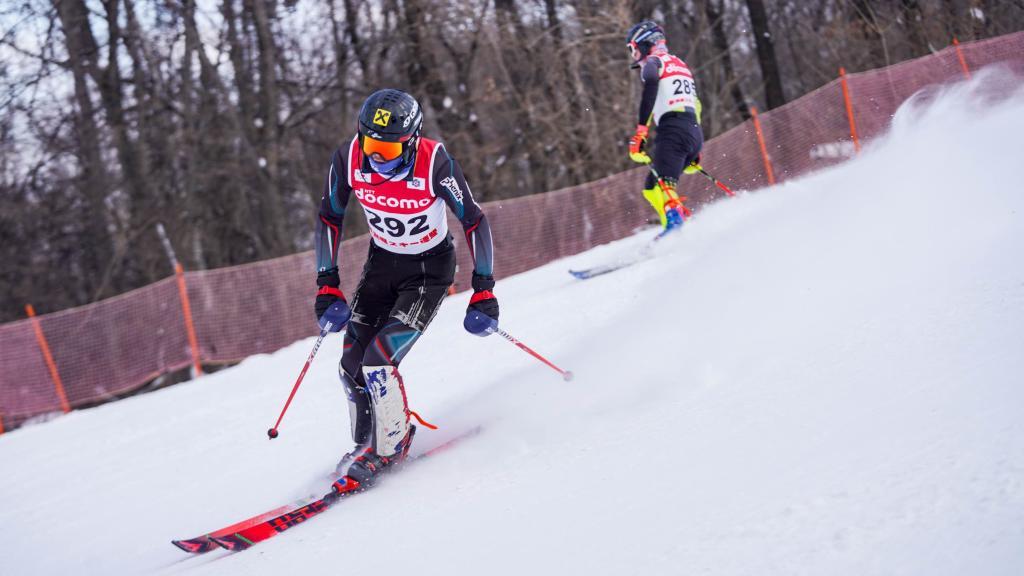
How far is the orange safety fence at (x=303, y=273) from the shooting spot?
31.0 ft

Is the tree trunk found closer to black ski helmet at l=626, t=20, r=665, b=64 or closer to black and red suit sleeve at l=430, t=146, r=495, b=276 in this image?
black ski helmet at l=626, t=20, r=665, b=64

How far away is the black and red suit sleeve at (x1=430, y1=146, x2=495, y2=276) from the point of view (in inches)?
157

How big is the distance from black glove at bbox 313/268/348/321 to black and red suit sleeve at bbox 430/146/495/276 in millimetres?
711

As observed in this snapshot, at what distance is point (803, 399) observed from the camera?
11.0ft

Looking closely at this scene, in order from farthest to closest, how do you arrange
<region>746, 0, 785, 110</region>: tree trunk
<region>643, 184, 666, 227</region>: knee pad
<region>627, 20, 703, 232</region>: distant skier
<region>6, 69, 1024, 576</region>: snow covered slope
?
1. <region>746, 0, 785, 110</region>: tree trunk
2. <region>643, 184, 666, 227</region>: knee pad
3. <region>627, 20, 703, 232</region>: distant skier
4. <region>6, 69, 1024, 576</region>: snow covered slope

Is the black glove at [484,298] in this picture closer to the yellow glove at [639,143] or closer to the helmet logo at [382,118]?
the helmet logo at [382,118]

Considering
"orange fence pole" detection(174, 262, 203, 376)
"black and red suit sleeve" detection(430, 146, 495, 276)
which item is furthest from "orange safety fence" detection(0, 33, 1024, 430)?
"black and red suit sleeve" detection(430, 146, 495, 276)

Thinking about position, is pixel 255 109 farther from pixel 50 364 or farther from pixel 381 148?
pixel 381 148

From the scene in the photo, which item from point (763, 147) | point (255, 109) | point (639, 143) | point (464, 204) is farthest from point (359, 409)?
point (255, 109)

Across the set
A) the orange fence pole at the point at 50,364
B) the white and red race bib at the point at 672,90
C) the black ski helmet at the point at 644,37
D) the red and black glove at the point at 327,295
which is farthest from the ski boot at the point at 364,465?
the orange fence pole at the point at 50,364

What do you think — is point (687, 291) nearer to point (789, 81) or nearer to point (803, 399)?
point (803, 399)

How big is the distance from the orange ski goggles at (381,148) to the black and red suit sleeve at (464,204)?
0.23 m

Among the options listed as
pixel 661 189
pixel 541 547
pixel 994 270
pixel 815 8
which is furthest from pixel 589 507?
pixel 815 8

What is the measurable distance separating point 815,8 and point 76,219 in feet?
73.6
